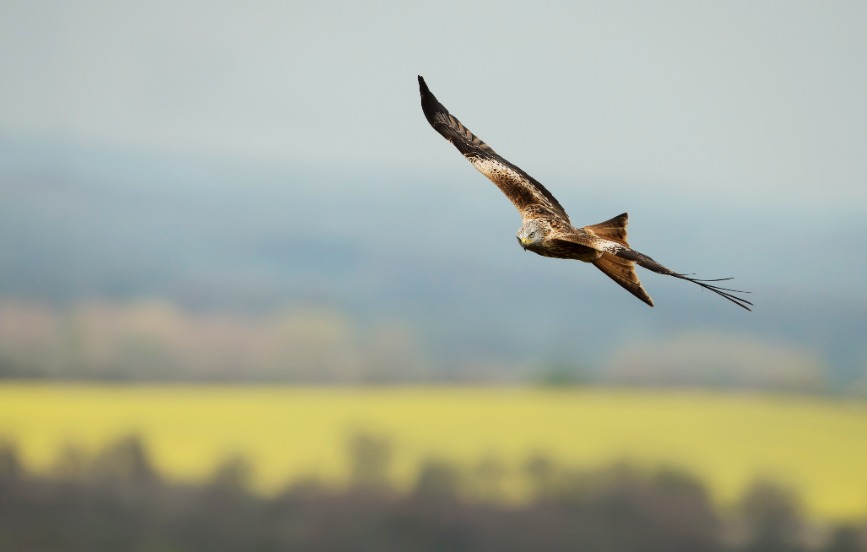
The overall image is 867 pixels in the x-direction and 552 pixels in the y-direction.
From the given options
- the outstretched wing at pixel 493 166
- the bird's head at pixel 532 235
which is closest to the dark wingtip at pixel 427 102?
the outstretched wing at pixel 493 166

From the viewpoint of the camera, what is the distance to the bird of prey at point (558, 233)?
13.6 metres

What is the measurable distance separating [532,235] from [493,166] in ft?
7.99

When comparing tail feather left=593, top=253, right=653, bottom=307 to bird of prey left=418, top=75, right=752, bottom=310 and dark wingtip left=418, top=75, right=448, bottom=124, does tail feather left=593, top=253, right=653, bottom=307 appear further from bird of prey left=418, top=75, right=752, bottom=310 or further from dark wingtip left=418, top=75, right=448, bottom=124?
dark wingtip left=418, top=75, right=448, bottom=124

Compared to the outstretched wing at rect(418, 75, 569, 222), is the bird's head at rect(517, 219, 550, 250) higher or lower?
lower

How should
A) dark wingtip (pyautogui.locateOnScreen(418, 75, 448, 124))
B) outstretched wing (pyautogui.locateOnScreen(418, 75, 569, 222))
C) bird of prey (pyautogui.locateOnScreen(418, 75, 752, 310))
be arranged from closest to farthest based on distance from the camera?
bird of prey (pyautogui.locateOnScreen(418, 75, 752, 310)), outstretched wing (pyautogui.locateOnScreen(418, 75, 569, 222)), dark wingtip (pyautogui.locateOnScreen(418, 75, 448, 124))

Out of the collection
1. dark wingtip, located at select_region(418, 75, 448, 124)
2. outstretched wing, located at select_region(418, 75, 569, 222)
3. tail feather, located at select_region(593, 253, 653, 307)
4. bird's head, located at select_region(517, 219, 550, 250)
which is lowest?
tail feather, located at select_region(593, 253, 653, 307)

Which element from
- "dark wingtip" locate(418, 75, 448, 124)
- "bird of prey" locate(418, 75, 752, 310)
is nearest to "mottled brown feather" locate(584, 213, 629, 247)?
"bird of prey" locate(418, 75, 752, 310)

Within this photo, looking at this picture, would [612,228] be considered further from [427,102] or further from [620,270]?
[427,102]

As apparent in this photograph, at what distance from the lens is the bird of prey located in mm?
13578

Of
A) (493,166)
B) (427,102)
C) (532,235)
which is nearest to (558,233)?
Result: (532,235)

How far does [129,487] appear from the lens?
310 ft

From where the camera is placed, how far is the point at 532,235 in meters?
14.0

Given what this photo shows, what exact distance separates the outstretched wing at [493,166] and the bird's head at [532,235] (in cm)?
69

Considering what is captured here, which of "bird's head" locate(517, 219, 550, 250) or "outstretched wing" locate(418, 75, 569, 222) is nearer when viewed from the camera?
"bird's head" locate(517, 219, 550, 250)
